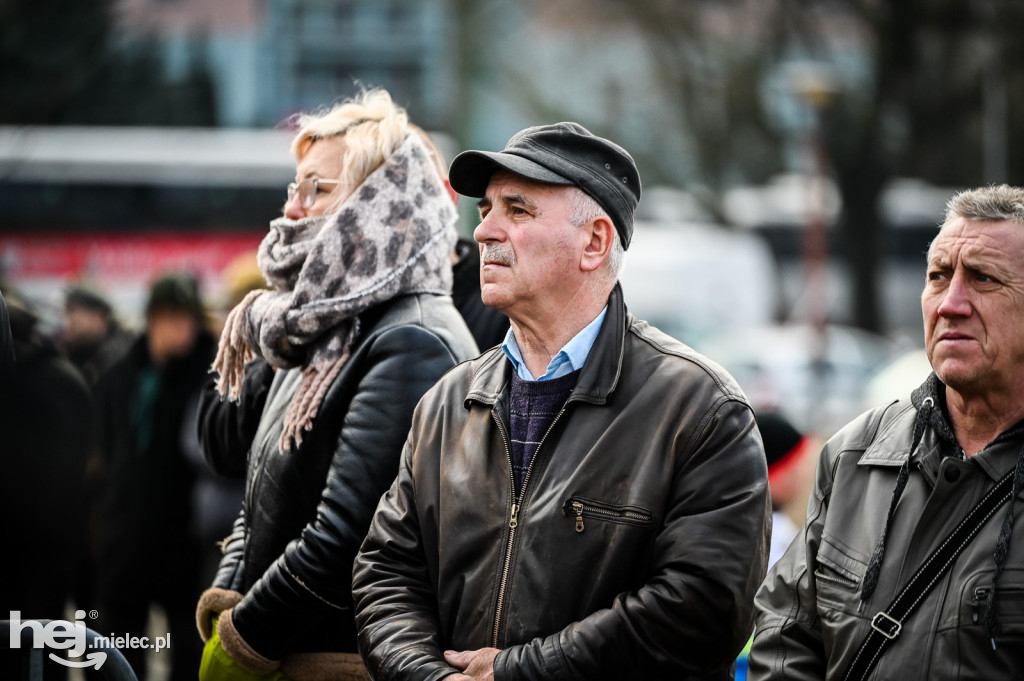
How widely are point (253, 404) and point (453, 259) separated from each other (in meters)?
0.78

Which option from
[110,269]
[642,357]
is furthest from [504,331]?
[110,269]

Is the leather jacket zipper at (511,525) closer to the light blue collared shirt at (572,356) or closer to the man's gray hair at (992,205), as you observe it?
the light blue collared shirt at (572,356)

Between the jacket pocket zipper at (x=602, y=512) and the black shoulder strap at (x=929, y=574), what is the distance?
0.53 metres

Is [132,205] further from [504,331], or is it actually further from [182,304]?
[504,331]

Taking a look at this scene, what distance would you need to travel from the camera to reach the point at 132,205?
826 inches

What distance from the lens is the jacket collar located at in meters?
2.91

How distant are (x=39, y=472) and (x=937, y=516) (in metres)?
3.65

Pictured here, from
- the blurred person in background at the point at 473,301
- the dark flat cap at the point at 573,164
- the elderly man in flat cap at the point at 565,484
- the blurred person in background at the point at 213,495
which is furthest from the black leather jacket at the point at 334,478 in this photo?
the blurred person in background at the point at 213,495

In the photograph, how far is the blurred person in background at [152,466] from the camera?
6250 mm

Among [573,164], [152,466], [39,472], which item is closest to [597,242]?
[573,164]

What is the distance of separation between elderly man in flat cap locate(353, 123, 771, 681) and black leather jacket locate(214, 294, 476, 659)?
0.17 m

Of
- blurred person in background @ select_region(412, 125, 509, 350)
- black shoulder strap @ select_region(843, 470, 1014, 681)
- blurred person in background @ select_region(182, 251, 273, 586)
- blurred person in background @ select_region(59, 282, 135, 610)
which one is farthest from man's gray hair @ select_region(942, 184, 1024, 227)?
blurred person in background @ select_region(59, 282, 135, 610)

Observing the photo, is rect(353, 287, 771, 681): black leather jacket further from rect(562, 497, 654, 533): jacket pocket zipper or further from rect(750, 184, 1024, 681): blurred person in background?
rect(750, 184, 1024, 681): blurred person in background

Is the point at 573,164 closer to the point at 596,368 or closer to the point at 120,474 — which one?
Answer: the point at 596,368
